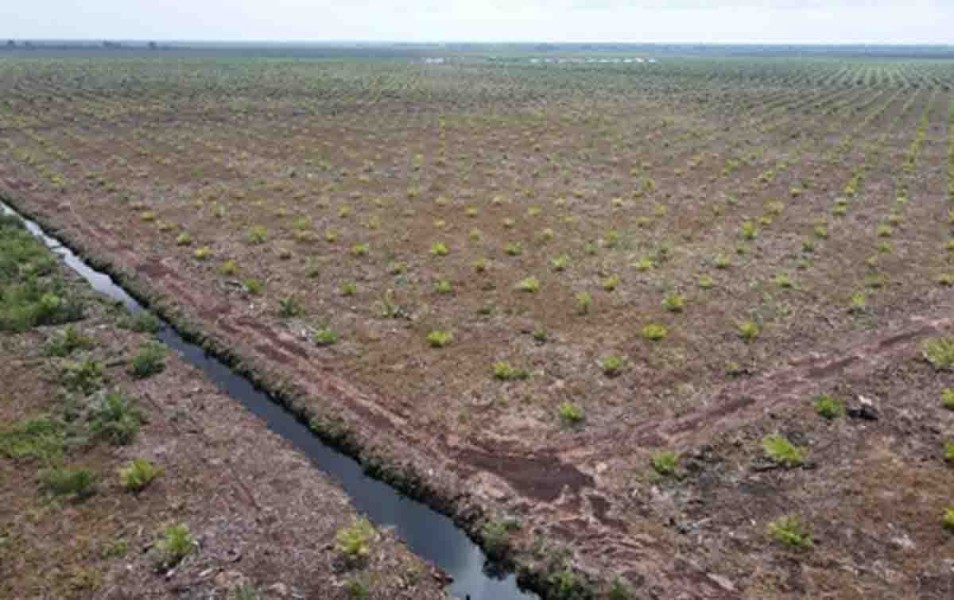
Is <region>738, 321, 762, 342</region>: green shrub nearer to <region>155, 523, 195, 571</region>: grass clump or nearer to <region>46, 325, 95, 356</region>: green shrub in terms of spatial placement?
<region>155, 523, 195, 571</region>: grass clump

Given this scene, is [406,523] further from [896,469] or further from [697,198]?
[697,198]

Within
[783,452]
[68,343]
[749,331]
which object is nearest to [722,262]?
[749,331]

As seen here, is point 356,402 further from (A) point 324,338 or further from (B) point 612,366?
(B) point 612,366

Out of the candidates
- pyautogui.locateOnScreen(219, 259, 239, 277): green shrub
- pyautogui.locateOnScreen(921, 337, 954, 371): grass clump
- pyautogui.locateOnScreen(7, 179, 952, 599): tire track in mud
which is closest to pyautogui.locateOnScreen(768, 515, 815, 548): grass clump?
pyautogui.locateOnScreen(7, 179, 952, 599): tire track in mud

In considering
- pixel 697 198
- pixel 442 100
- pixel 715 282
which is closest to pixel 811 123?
pixel 697 198

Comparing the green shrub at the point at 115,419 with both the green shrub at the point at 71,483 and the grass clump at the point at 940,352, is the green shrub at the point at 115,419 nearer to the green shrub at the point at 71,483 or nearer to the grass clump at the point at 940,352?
the green shrub at the point at 71,483
